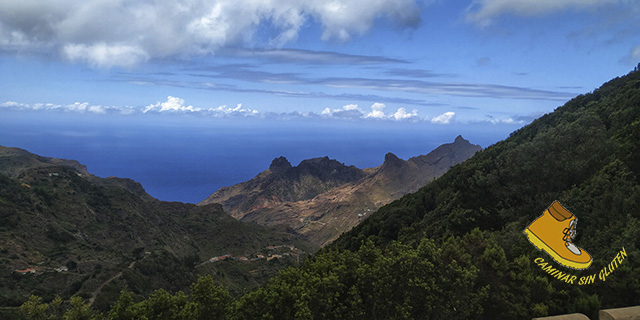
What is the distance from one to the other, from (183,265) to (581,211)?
50159 mm

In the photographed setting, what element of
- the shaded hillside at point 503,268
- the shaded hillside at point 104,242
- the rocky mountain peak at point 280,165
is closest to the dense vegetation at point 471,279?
the shaded hillside at point 503,268

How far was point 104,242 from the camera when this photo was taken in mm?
64375

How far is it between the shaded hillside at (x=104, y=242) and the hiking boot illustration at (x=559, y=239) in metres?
39.7

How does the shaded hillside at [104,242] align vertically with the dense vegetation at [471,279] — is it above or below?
below

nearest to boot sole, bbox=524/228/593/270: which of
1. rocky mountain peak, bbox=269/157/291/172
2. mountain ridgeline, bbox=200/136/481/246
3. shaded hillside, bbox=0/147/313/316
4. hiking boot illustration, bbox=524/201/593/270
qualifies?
hiking boot illustration, bbox=524/201/593/270

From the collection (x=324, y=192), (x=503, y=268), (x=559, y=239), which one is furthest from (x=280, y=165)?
(x=559, y=239)

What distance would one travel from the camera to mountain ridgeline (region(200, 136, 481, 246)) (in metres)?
119

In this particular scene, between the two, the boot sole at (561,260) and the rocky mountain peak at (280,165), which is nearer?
the boot sole at (561,260)

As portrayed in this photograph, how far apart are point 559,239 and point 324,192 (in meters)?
139

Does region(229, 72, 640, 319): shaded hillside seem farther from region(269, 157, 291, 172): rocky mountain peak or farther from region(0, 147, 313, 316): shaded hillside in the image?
region(269, 157, 291, 172): rocky mountain peak

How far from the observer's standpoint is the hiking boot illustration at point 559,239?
14.0 metres

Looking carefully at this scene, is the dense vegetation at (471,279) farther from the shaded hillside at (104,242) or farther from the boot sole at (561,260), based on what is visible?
the shaded hillside at (104,242)

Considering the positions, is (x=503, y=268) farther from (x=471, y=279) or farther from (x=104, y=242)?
(x=104, y=242)

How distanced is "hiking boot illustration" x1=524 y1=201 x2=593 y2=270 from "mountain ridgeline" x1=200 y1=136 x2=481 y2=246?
9251cm
